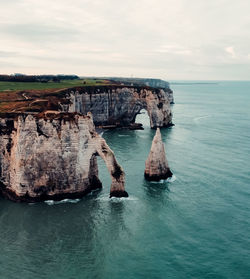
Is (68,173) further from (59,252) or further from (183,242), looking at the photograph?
(183,242)

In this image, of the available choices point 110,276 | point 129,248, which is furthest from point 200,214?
point 110,276

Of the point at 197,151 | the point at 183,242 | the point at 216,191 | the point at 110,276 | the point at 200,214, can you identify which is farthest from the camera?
the point at 197,151

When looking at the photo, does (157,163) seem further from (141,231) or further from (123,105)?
(123,105)

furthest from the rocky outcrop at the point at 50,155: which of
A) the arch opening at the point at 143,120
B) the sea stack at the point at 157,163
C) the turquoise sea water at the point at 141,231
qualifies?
the arch opening at the point at 143,120

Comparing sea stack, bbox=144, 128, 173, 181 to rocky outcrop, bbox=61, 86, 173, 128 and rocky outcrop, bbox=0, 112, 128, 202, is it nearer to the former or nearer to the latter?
rocky outcrop, bbox=0, 112, 128, 202

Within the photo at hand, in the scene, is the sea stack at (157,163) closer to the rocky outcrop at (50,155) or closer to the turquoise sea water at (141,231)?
the turquoise sea water at (141,231)

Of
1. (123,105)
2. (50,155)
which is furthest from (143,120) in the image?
(50,155)
